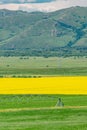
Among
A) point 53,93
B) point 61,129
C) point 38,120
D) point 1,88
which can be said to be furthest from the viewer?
point 1,88

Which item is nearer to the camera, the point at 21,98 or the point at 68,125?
the point at 68,125

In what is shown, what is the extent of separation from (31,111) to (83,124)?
717 centimetres

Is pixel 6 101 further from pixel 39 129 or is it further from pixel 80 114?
pixel 39 129

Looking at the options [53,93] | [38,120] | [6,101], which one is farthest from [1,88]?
[38,120]

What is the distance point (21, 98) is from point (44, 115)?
18.1 m

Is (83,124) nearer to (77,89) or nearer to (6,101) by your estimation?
(6,101)

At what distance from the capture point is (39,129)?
2816 cm

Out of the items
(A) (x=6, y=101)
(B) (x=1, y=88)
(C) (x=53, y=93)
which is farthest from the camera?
(B) (x=1, y=88)

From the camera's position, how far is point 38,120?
31844 mm

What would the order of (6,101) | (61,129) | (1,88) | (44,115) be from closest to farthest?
(61,129) < (44,115) < (6,101) < (1,88)

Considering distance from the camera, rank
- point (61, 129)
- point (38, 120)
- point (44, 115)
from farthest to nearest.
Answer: point (44, 115)
point (38, 120)
point (61, 129)

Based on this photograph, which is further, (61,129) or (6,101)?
(6,101)

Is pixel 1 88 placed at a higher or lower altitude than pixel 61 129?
Result: lower

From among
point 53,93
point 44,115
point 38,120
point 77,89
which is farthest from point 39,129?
point 77,89
